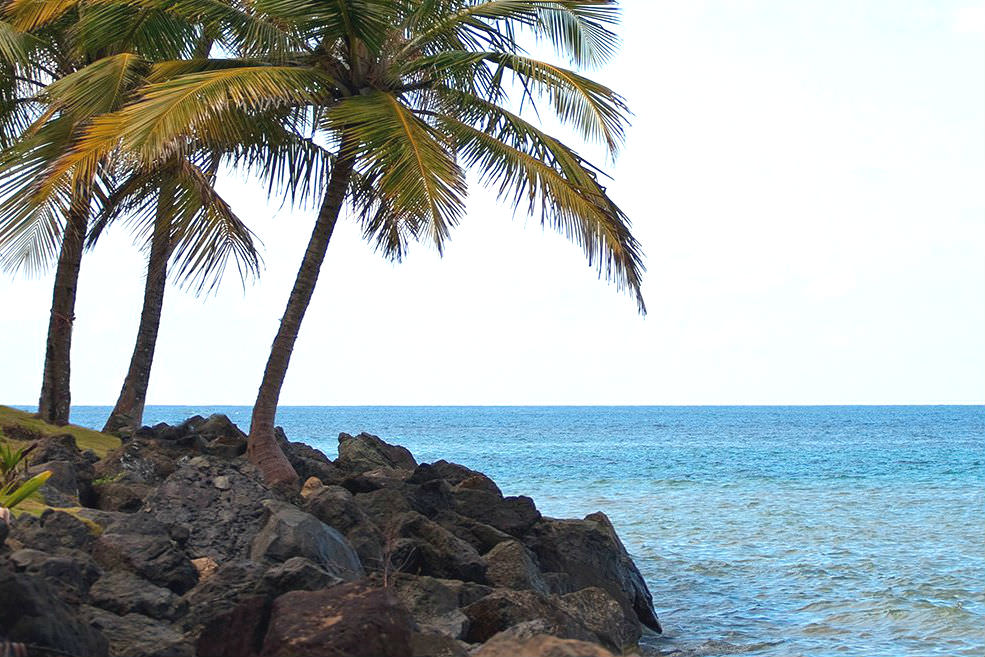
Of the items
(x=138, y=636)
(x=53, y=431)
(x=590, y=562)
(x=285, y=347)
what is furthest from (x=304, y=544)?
(x=53, y=431)

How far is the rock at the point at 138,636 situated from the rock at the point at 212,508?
2.38 m

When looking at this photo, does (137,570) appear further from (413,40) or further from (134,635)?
(413,40)

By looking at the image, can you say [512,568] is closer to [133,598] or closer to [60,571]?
[133,598]

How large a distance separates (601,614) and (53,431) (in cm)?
848

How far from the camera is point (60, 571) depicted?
7051 millimetres

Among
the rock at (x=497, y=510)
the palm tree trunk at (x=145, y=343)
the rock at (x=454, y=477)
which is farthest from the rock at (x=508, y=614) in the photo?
the palm tree trunk at (x=145, y=343)

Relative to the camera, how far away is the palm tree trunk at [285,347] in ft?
42.5

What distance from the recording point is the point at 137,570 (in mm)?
7934

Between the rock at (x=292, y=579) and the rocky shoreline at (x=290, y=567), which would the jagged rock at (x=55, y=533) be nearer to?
the rocky shoreline at (x=290, y=567)

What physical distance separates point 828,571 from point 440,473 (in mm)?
6105

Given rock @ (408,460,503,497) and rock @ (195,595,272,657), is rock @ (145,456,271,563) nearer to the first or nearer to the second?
rock @ (195,595,272,657)

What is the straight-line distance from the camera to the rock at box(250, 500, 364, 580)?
8.80 metres

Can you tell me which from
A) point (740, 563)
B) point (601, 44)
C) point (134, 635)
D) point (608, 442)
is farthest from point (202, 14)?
point (608, 442)

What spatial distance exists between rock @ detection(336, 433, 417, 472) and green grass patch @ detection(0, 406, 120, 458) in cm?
331
